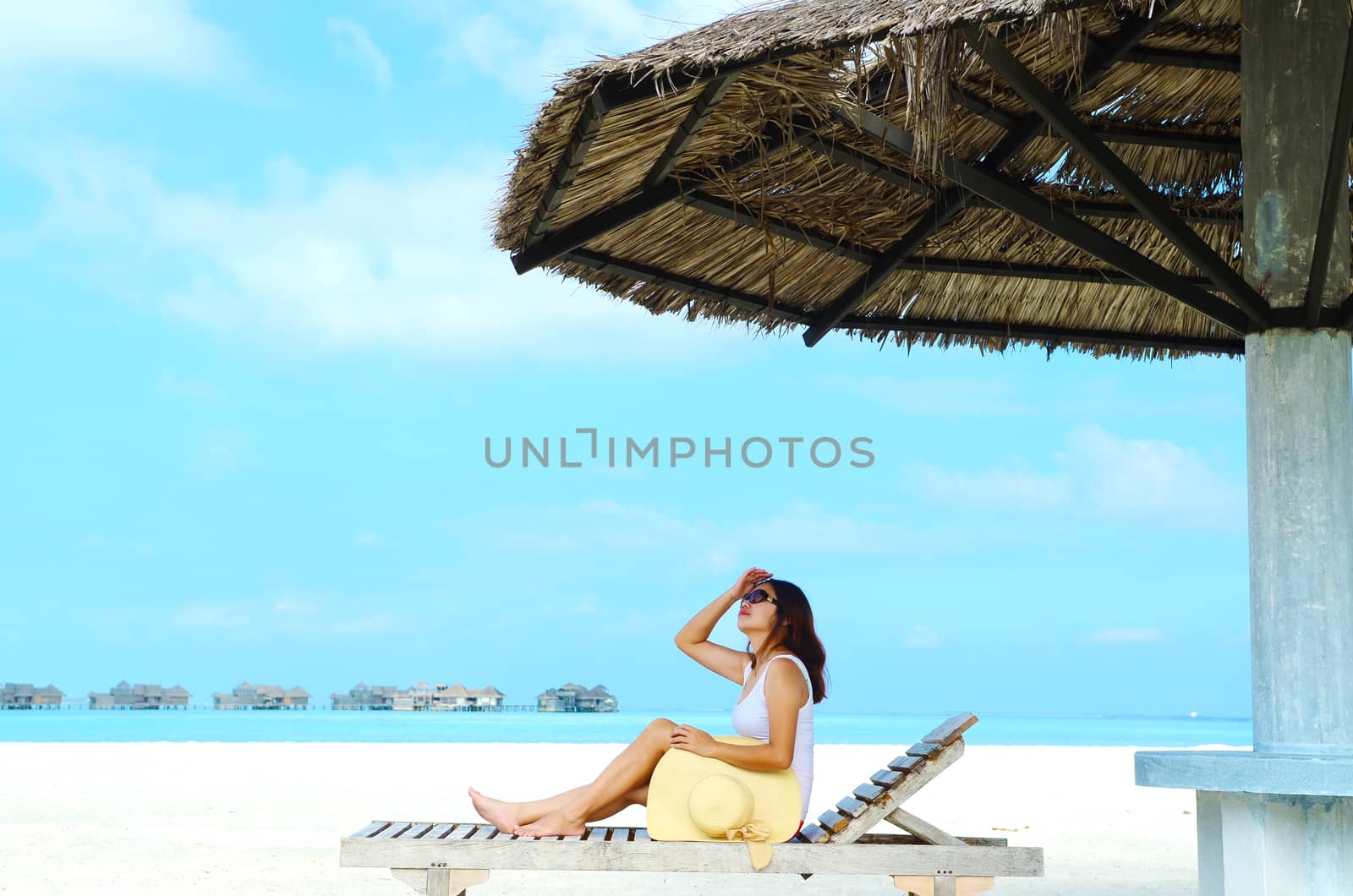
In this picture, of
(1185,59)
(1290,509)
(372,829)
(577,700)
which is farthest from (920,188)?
(577,700)

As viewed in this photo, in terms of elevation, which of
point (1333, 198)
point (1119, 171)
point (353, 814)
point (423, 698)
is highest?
point (1119, 171)

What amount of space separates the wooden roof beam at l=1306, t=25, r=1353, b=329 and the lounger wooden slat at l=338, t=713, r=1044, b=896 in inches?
65.4

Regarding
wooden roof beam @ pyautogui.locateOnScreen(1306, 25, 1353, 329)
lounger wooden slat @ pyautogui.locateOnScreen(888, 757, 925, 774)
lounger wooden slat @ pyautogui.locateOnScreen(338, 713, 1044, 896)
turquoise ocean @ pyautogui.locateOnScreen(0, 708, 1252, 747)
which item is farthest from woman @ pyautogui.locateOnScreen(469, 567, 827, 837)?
turquoise ocean @ pyautogui.locateOnScreen(0, 708, 1252, 747)

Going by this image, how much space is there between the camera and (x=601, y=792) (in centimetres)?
341

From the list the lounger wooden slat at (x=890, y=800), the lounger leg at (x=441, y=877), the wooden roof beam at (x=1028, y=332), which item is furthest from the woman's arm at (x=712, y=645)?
the wooden roof beam at (x=1028, y=332)

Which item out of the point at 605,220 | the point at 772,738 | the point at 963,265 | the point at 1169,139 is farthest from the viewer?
the point at 963,265

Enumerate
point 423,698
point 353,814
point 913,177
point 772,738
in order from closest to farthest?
1. point 772,738
2. point 913,177
3. point 353,814
4. point 423,698

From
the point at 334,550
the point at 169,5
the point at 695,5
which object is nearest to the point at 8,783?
the point at 695,5

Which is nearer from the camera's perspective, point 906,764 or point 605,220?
point 906,764

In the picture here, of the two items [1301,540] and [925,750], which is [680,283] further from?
[1301,540]

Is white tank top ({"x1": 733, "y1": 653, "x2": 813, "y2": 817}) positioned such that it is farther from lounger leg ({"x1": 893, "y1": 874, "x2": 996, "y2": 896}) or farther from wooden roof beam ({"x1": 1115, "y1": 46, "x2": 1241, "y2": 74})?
wooden roof beam ({"x1": 1115, "y1": 46, "x2": 1241, "y2": 74})

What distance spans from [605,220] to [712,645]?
4.91 ft

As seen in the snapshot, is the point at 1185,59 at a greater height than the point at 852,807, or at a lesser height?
greater

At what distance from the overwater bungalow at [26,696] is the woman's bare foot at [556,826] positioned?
194 ft
